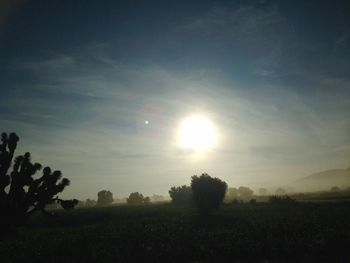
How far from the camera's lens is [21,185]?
886 inches

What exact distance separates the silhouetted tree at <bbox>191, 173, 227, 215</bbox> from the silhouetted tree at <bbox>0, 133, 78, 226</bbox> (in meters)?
25.8

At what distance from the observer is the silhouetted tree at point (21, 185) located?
22172mm

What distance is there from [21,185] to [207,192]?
28.5 metres

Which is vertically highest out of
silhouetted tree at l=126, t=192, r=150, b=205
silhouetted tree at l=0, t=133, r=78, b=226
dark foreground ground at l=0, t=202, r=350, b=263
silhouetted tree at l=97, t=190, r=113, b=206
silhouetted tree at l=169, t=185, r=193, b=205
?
silhouetted tree at l=97, t=190, r=113, b=206

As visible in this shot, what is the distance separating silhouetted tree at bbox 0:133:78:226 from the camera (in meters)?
22.2

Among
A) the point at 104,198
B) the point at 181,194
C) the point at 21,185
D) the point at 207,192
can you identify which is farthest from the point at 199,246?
the point at 104,198

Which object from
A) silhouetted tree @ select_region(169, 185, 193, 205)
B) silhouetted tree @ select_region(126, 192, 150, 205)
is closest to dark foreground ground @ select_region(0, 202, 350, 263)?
silhouetted tree @ select_region(169, 185, 193, 205)

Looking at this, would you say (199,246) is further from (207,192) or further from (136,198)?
(136,198)

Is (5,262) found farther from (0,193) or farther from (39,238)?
(39,238)

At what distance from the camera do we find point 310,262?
16000 mm

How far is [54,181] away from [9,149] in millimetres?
3667

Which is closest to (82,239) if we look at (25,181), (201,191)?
(25,181)

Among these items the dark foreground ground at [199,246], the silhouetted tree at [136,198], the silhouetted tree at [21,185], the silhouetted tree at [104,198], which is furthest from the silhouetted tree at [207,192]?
the silhouetted tree at [104,198]

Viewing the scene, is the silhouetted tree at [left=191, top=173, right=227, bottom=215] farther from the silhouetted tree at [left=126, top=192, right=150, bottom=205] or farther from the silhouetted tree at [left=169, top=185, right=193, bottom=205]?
the silhouetted tree at [left=126, top=192, right=150, bottom=205]
